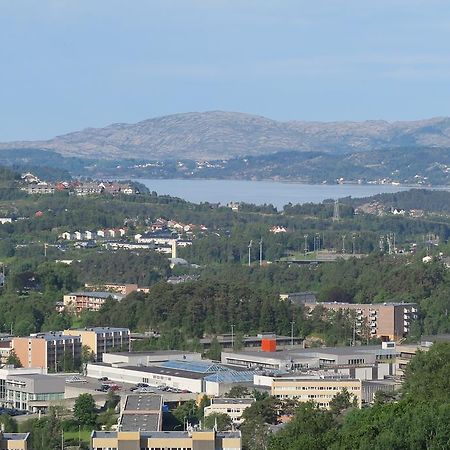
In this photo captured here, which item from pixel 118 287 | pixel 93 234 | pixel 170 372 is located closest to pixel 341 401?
pixel 170 372

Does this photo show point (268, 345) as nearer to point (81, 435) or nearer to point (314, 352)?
point (314, 352)

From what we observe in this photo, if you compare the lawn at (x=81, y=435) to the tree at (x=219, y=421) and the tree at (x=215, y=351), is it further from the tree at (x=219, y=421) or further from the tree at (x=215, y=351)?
the tree at (x=215, y=351)

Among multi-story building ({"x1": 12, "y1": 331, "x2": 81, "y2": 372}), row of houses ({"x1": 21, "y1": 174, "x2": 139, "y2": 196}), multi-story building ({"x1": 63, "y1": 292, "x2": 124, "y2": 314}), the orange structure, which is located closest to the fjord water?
row of houses ({"x1": 21, "y1": 174, "x2": 139, "y2": 196})

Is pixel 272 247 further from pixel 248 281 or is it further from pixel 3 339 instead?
pixel 3 339

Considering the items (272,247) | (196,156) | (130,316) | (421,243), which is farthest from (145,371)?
(196,156)

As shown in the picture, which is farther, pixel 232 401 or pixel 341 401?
pixel 341 401

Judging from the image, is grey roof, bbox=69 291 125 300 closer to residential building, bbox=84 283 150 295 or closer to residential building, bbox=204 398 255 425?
residential building, bbox=84 283 150 295

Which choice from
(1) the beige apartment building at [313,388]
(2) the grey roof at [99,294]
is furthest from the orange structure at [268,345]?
(2) the grey roof at [99,294]
